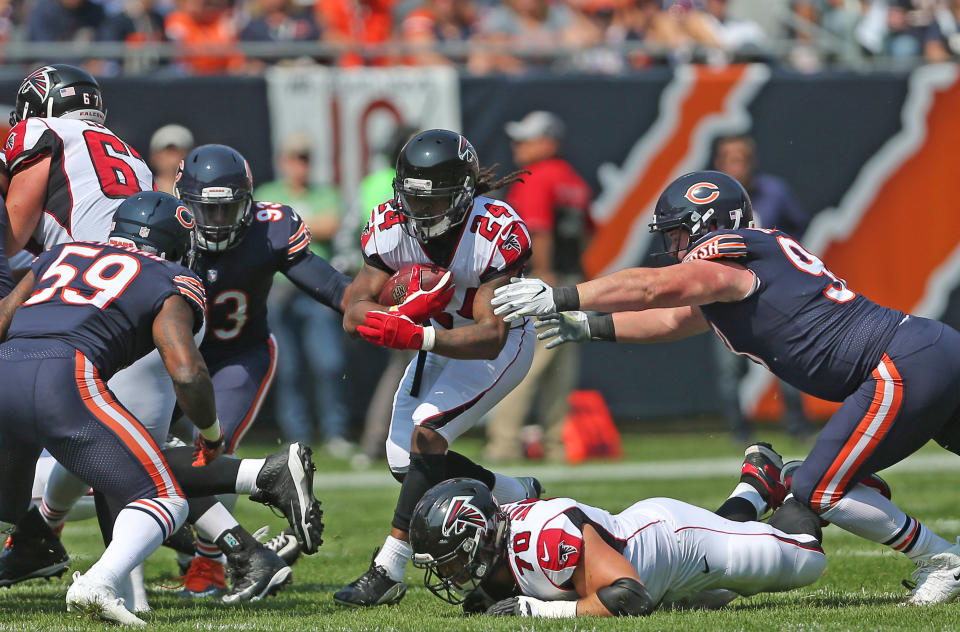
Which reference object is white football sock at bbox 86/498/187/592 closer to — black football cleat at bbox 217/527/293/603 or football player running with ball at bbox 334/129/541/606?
black football cleat at bbox 217/527/293/603

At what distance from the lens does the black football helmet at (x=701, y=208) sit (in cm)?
505

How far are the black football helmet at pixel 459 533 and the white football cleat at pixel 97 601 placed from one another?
0.96 meters

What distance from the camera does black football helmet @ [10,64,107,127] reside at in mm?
6008

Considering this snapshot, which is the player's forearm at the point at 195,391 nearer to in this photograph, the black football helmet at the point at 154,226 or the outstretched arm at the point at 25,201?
the black football helmet at the point at 154,226

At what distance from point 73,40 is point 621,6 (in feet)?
16.2

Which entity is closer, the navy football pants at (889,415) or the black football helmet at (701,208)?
the navy football pants at (889,415)

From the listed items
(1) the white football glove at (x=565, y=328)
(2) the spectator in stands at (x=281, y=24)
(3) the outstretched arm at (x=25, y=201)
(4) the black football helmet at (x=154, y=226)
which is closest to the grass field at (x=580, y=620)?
(1) the white football glove at (x=565, y=328)

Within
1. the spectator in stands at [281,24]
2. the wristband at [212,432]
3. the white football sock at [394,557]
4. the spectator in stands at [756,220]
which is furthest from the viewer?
the spectator in stands at [281,24]

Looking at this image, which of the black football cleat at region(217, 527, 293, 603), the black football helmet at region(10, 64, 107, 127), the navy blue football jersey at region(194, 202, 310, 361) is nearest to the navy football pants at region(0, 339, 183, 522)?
the black football cleat at region(217, 527, 293, 603)

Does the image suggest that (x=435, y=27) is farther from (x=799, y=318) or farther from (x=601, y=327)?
(x=799, y=318)

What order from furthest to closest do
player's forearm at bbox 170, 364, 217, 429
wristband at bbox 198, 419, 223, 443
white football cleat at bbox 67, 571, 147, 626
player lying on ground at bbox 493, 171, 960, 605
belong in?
1. wristband at bbox 198, 419, 223, 443
2. player lying on ground at bbox 493, 171, 960, 605
3. player's forearm at bbox 170, 364, 217, 429
4. white football cleat at bbox 67, 571, 147, 626

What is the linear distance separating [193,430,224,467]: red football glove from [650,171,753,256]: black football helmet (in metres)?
1.80

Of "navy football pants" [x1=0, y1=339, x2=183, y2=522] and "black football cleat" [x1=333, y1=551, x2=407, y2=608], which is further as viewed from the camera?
"black football cleat" [x1=333, y1=551, x2=407, y2=608]

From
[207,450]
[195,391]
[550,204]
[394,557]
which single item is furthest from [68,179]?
[550,204]
